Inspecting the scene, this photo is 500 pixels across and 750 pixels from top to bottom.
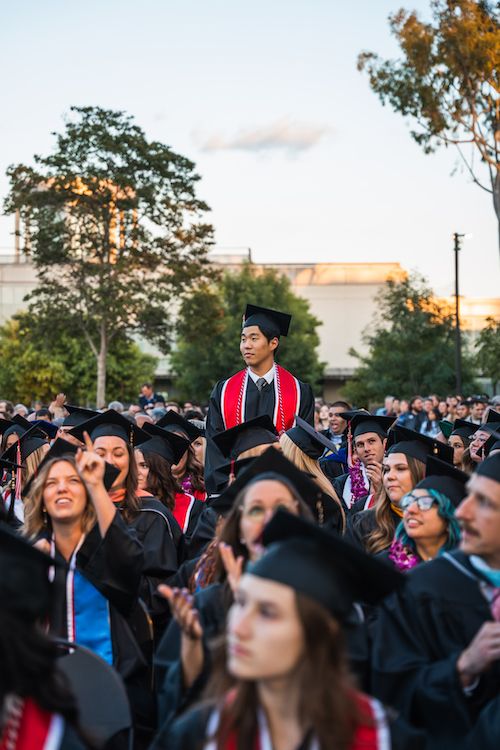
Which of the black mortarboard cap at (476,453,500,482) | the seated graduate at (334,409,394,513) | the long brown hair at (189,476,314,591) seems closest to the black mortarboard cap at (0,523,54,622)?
the long brown hair at (189,476,314,591)

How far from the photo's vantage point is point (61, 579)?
4660 millimetres

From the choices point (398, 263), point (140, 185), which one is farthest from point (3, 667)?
point (398, 263)

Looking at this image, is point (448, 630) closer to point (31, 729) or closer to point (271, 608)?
point (271, 608)

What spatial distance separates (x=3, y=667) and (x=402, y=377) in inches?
1556

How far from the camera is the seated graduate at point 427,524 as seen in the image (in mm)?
4887

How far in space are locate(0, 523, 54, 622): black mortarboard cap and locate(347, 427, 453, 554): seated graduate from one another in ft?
9.09

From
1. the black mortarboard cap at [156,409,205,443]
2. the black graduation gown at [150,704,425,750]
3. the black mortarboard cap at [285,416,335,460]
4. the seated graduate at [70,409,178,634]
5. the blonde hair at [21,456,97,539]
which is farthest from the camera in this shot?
the black mortarboard cap at [156,409,205,443]

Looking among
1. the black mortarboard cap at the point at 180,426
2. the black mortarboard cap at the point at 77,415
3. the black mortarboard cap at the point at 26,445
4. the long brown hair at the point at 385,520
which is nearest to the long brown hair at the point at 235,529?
the long brown hair at the point at 385,520

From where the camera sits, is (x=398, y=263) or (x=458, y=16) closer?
(x=458, y=16)

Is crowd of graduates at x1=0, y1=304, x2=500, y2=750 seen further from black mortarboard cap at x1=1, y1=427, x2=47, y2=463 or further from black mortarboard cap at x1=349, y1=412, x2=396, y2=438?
black mortarboard cap at x1=349, y1=412, x2=396, y2=438

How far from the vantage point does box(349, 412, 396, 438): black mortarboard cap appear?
29.3 feet

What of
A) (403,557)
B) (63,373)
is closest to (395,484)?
(403,557)

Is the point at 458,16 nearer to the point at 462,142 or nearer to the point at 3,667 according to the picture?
the point at 462,142

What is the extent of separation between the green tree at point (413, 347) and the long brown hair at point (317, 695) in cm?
3820
